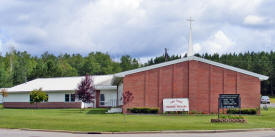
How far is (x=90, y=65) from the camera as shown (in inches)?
4729

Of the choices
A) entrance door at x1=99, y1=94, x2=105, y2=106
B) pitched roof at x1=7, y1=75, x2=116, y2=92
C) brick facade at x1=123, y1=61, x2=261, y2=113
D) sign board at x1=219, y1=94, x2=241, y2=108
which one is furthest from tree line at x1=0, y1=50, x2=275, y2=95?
sign board at x1=219, y1=94, x2=241, y2=108

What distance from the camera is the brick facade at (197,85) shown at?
39875mm

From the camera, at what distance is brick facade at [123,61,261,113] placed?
39.9 m

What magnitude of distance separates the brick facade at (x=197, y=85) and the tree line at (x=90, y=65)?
33.6m

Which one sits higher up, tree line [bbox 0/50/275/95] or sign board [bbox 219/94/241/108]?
tree line [bbox 0/50/275/95]

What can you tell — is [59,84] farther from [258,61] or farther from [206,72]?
[258,61]

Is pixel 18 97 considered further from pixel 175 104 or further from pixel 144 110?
pixel 175 104

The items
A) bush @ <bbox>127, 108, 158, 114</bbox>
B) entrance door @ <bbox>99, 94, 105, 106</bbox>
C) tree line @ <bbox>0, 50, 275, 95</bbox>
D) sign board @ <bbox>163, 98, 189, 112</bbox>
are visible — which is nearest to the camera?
bush @ <bbox>127, 108, 158, 114</bbox>

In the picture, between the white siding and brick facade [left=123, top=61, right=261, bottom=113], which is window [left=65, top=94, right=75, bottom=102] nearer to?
the white siding

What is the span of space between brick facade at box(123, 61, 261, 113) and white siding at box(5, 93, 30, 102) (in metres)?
24.1

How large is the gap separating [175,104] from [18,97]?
28056 mm

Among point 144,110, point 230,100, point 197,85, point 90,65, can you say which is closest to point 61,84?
point 144,110

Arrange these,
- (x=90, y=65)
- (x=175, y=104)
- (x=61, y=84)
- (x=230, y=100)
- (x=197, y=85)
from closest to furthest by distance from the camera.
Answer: (x=230, y=100) < (x=175, y=104) < (x=197, y=85) < (x=61, y=84) < (x=90, y=65)

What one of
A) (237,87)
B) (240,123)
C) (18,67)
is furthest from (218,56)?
(240,123)
